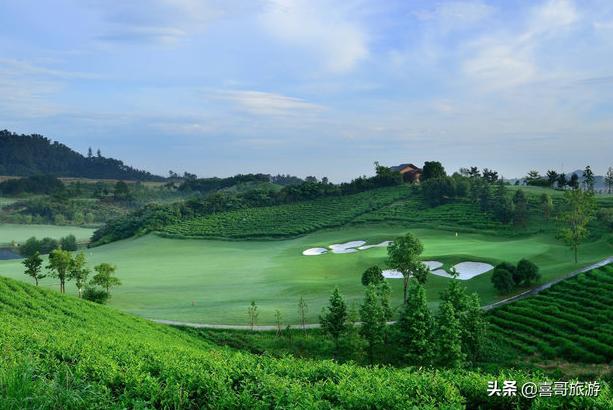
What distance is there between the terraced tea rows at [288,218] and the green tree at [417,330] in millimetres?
64769

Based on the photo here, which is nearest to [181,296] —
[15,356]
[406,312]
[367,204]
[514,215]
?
[406,312]

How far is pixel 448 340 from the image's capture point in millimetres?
29078

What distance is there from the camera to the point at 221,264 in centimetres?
7075

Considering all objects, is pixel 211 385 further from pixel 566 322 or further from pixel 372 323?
pixel 566 322

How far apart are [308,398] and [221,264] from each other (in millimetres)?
64005

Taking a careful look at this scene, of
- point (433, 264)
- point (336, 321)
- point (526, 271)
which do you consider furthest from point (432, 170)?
point (336, 321)

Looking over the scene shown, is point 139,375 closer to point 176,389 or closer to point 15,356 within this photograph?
point 176,389

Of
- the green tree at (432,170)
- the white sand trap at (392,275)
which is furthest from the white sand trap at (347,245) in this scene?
the green tree at (432,170)

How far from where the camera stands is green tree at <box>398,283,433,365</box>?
2945 centimetres

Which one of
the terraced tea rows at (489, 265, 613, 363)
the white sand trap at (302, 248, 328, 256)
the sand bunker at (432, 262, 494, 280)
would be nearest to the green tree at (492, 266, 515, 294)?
the terraced tea rows at (489, 265, 613, 363)

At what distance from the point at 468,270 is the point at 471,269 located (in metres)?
0.36

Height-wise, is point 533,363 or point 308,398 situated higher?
point 308,398

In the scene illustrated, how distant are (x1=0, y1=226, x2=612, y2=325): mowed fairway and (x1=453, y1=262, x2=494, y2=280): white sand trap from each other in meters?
1.00

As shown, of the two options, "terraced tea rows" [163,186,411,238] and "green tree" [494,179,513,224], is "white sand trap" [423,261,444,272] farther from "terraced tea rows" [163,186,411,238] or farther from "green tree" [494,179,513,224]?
"terraced tea rows" [163,186,411,238]
